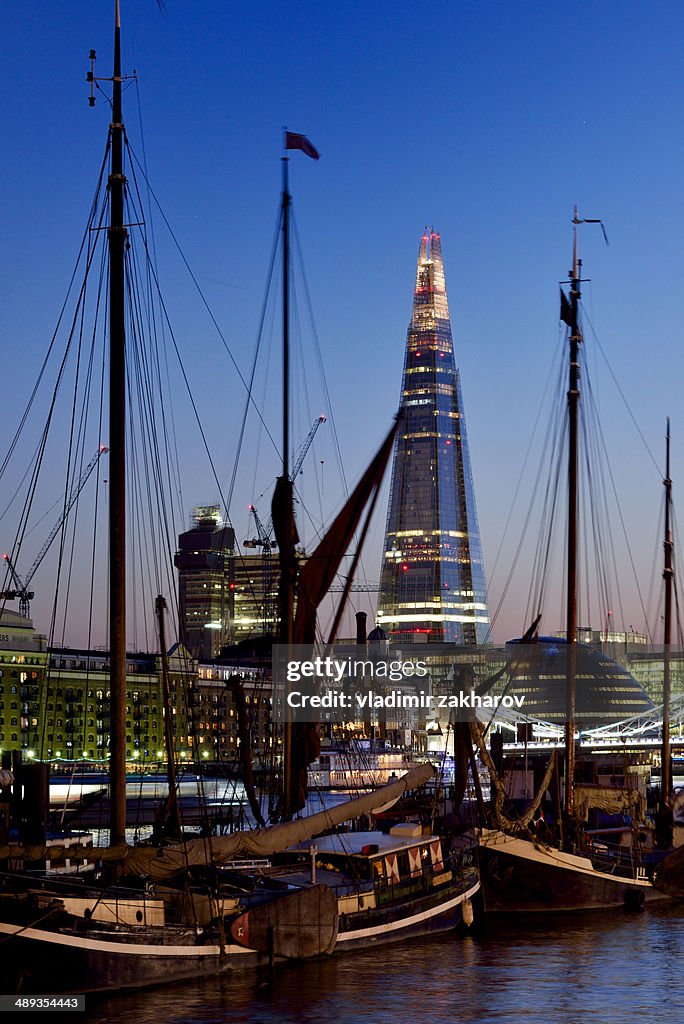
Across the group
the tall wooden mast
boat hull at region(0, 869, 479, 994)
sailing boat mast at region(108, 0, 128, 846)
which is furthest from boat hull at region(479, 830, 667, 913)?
sailing boat mast at region(108, 0, 128, 846)

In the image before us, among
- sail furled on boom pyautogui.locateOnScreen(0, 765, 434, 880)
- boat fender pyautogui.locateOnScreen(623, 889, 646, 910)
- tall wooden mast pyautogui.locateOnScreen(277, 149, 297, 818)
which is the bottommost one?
boat fender pyautogui.locateOnScreen(623, 889, 646, 910)

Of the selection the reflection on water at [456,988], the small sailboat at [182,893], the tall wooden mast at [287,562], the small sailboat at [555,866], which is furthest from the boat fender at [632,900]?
the tall wooden mast at [287,562]

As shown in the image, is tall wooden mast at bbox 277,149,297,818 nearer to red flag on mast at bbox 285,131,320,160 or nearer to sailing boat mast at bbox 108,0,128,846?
red flag on mast at bbox 285,131,320,160

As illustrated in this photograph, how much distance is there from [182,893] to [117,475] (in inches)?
440

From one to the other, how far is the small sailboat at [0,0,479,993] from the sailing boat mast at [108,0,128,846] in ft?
0.12

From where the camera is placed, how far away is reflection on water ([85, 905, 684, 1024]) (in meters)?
34.7

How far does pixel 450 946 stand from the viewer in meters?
45.1

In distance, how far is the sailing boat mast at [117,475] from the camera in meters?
33.8

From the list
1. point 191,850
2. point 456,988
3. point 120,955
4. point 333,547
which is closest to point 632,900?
point 456,988

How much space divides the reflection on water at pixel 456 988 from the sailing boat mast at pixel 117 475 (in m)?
4.88

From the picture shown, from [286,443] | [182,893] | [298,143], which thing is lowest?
[182,893]

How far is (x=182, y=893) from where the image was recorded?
35844mm

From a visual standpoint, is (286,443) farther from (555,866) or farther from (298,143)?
(555,866)

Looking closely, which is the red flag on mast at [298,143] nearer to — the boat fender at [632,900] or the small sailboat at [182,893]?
the small sailboat at [182,893]
